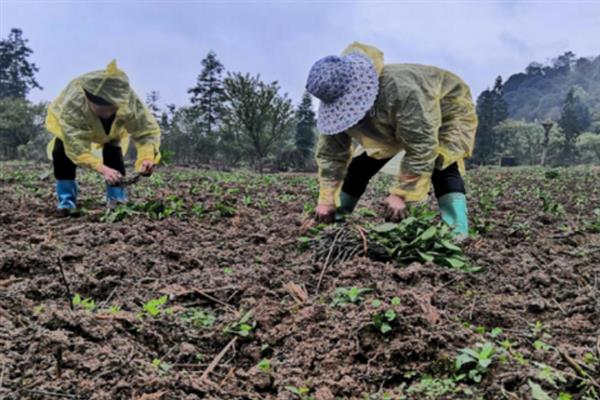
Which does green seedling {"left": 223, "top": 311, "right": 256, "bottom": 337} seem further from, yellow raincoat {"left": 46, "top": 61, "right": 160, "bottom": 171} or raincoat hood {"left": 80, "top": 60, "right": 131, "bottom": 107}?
raincoat hood {"left": 80, "top": 60, "right": 131, "bottom": 107}

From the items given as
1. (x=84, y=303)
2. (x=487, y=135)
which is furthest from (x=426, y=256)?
(x=487, y=135)

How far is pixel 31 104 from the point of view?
25.2 m

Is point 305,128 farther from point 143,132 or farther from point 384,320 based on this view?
point 384,320

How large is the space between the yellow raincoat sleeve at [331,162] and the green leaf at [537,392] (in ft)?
6.16

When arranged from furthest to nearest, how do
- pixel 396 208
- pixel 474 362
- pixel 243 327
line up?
pixel 396 208, pixel 243 327, pixel 474 362

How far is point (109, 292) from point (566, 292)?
1822 millimetres

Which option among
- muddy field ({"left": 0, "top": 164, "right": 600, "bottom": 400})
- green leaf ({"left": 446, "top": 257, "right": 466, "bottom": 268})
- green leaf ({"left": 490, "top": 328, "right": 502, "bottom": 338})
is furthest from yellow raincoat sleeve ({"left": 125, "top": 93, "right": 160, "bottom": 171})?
green leaf ({"left": 490, "top": 328, "right": 502, "bottom": 338})

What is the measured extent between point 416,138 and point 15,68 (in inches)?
1761

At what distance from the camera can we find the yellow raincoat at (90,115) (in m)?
3.84

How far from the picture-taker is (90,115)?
3969mm

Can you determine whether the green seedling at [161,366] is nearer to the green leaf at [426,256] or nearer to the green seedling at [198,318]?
the green seedling at [198,318]

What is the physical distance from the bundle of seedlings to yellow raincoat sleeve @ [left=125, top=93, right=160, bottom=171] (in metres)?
2.16

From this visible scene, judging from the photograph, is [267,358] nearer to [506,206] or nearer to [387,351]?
[387,351]

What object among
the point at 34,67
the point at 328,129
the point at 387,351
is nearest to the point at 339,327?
the point at 387,351
